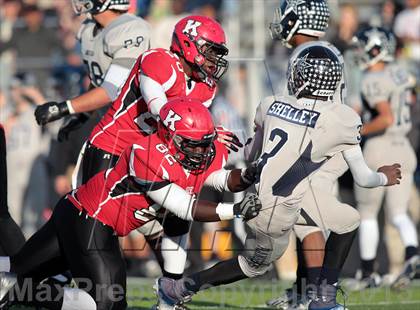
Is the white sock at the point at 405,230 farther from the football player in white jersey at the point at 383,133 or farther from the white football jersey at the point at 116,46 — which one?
the white football jersey at the point at 116,46

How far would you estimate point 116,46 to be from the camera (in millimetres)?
7863

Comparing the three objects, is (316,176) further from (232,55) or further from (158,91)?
(232,55)

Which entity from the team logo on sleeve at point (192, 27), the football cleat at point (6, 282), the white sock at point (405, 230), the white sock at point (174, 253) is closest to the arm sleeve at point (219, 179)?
the white sock at point (174, 253)

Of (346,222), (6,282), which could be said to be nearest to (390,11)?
(346,222)

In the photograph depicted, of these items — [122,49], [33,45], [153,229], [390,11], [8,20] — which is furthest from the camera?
[8,20]

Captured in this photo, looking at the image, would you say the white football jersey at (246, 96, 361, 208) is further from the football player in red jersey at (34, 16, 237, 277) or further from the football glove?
the football player in red jersey at (34, 16, 237, 277)

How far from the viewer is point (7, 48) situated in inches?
536

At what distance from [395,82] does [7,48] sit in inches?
231

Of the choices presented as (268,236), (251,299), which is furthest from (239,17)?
(268,236)

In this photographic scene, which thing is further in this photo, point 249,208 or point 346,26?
point 346,26

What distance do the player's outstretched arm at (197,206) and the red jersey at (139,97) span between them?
1.01m

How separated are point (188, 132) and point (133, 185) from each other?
0.45 meters

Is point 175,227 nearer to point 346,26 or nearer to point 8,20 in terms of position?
point 346,26

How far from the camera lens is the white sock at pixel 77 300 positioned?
6039 millimetres
